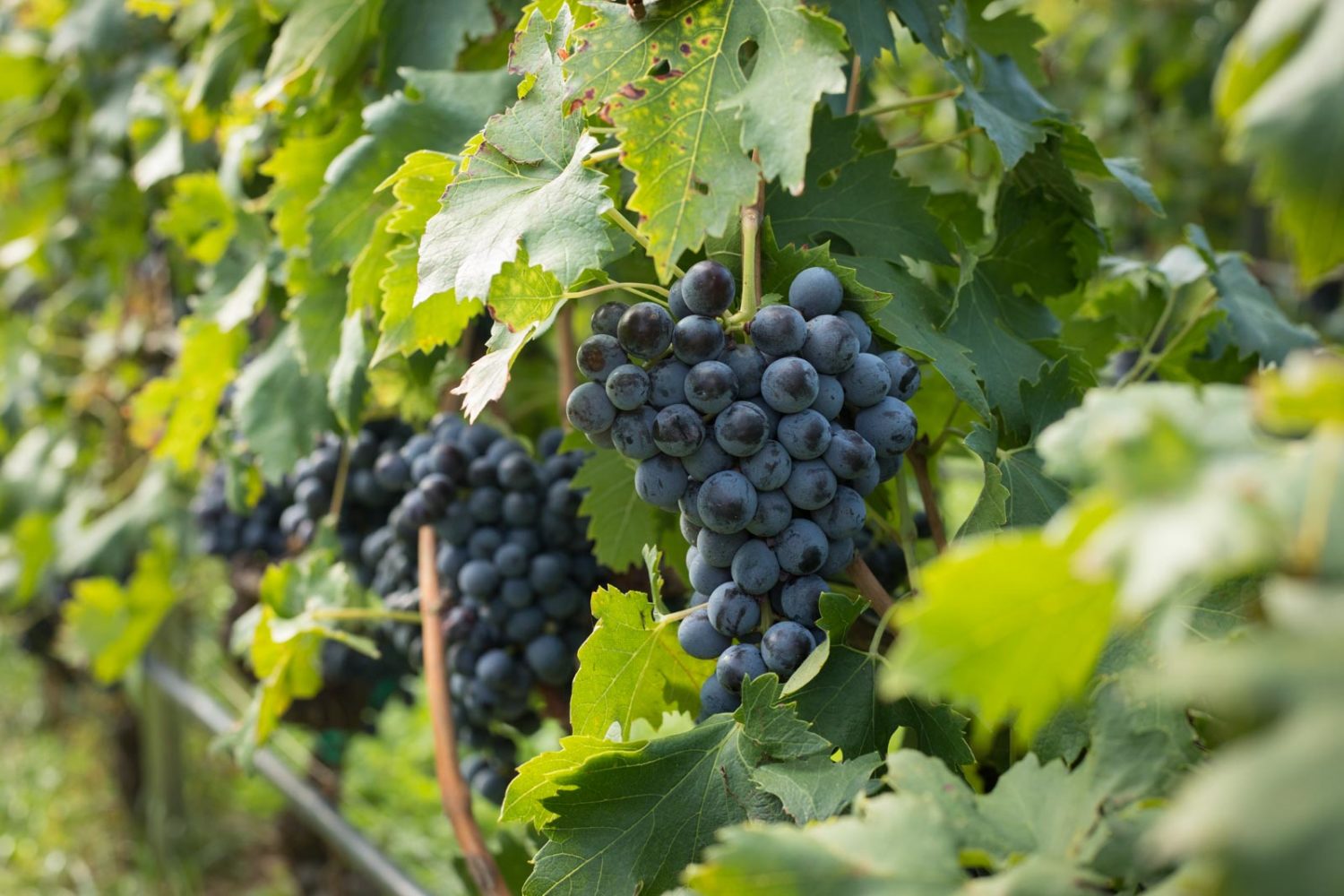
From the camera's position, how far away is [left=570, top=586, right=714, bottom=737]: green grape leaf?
3.15ft

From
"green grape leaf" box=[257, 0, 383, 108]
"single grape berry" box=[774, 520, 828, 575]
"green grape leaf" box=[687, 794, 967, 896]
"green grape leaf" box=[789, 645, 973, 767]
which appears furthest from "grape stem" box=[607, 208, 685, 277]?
"green grape leaf" box=[257, 0, 383, 108]

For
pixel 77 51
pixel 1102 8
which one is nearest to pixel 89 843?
pixel 77 51

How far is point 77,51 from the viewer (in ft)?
7.41

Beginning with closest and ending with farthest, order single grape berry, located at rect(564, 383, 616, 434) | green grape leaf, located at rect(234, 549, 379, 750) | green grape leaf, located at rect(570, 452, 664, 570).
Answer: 1. single grape berry, located at rect(564, 383, 616, 434)
2. green grape leaf, located at rect(570, 452, 664, 570)
3. green grape leaf, located at rect(234, 549, 379, 750)

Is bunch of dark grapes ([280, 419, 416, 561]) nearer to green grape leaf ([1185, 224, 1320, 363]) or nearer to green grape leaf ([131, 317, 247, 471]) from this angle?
green grape leaf ([131, 317, 247, 471])

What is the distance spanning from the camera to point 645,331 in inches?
33.9

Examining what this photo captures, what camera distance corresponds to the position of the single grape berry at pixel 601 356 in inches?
34.8

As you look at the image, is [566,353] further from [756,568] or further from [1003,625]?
[1003,625]

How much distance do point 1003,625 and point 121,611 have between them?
227 centimetres

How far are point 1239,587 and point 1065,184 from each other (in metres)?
0.48

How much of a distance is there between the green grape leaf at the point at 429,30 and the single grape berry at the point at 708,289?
0.61m

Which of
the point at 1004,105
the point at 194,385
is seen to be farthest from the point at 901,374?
the point at 194,385

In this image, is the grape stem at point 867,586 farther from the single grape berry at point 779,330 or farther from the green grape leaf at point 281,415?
the green grape leaf at point 281,415

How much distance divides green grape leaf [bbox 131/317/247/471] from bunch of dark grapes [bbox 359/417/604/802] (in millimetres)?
456
